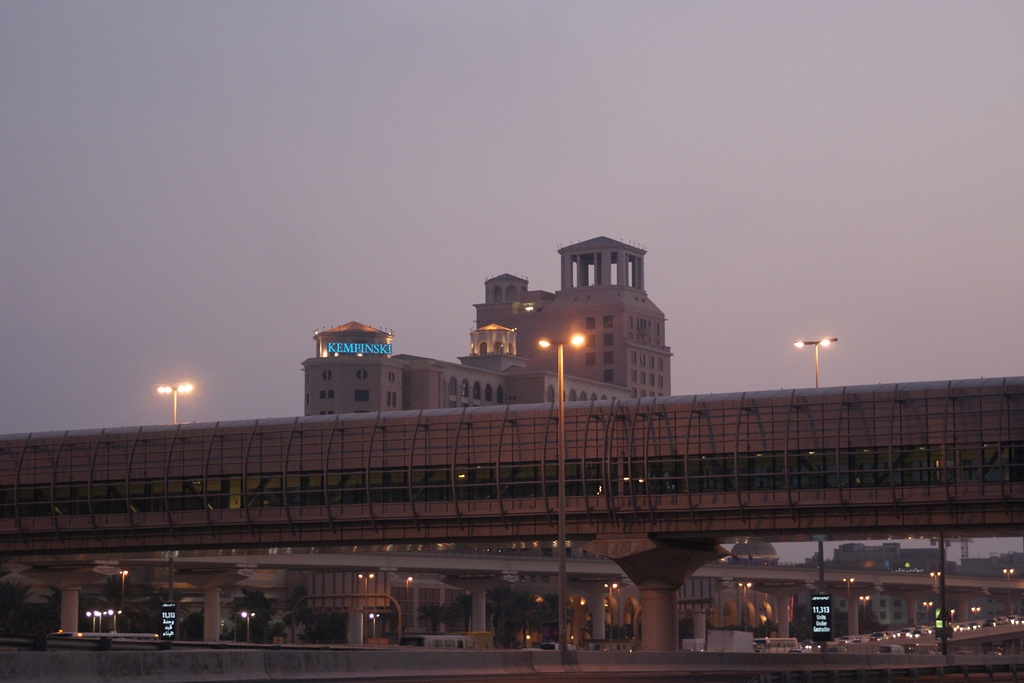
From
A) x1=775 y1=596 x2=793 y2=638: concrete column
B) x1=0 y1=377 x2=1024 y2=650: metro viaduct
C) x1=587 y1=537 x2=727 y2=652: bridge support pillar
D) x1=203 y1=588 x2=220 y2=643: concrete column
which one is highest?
x1=0 y1=377 x2=1024 y2=650: metro viaduct

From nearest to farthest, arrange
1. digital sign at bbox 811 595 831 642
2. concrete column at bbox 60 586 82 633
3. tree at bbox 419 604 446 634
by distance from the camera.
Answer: digital sign at bbox 811 595 831 642 < concrete column at bbox 60 586 82 633 < tree at bbox 419 604 446 634

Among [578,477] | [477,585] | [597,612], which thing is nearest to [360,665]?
[578,477]

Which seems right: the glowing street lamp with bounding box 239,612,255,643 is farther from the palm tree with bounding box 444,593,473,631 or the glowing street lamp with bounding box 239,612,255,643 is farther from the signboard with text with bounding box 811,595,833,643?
the signboard with text with bounding box 811,595,833,643

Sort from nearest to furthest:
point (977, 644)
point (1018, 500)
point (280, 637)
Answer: point (1018, 500) < point (280, 637) < point (977, 644)

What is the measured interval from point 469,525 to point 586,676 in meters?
31.1

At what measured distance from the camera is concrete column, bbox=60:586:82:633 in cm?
9944

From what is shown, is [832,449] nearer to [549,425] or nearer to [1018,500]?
[1018,500]

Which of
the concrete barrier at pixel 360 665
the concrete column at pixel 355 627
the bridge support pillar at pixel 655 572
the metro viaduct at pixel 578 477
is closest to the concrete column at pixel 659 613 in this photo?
the bridge support pillar at pixel 655 572

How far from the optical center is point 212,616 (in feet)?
365

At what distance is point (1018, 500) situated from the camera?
65.4 metres

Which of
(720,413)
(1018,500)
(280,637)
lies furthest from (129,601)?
(1018,500)

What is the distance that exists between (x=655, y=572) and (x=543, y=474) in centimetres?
761

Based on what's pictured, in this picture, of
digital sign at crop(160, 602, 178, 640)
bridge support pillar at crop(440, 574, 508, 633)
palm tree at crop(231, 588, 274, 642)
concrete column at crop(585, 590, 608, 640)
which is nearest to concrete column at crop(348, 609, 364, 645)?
bridge support pillar at crop(440, 574, 508, 633)

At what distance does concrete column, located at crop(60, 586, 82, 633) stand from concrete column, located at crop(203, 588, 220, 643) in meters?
10.7
